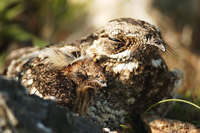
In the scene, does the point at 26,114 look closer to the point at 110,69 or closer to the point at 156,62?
the point at 110,69

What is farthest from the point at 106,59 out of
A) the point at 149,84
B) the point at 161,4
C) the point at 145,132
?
the point at 161,4

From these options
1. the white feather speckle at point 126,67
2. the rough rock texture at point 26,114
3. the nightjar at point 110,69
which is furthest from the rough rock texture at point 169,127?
the rough rock texture at point 26,114

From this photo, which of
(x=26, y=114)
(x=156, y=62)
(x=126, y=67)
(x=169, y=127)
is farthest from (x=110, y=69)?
(x=26, y=114)

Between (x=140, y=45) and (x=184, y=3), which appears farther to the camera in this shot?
(x=184, y=3)

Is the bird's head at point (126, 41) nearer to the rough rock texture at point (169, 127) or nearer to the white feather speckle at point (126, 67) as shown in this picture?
the white feather speckle at point (126, 67)

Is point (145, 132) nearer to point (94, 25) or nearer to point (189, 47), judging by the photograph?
point (94, 25)

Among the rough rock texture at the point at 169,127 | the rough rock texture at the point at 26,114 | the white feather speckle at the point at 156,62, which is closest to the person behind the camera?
the rough rock texture at the point at 26,114
